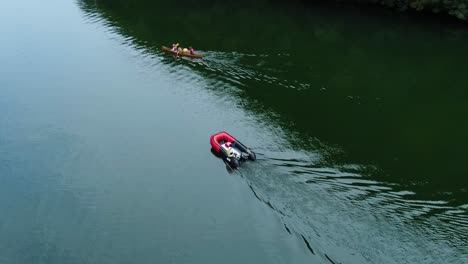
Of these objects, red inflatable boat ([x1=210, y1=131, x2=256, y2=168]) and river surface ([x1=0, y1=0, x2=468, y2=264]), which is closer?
river surface ([x1=0, y1=0, x2=468, y2=264])

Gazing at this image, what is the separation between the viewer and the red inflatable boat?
2480cm

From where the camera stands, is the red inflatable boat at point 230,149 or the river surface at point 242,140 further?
the red inflatable boat at point 230,149

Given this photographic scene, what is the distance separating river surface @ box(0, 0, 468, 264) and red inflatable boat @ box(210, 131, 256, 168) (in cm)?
50

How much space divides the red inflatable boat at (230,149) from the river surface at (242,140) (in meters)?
0.50

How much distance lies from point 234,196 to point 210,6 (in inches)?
1447

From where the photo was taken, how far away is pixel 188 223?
72.6 feet

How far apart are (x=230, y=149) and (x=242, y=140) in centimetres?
283

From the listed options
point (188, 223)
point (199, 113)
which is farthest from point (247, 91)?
point (188, 223)

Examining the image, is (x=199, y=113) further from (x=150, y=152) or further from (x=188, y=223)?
(x=188, y=223)

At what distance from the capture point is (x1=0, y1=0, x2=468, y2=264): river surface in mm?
20531

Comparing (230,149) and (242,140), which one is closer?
(230,149)

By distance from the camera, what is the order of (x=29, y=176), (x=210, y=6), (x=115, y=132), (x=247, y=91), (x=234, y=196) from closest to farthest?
(x=234, y=196), (x=29, y=176), (x=115, y=132), (x=247, y=91), (x=210, y=6)

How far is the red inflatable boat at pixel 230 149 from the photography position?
81.4 ft

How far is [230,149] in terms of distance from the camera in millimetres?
→ 25250
